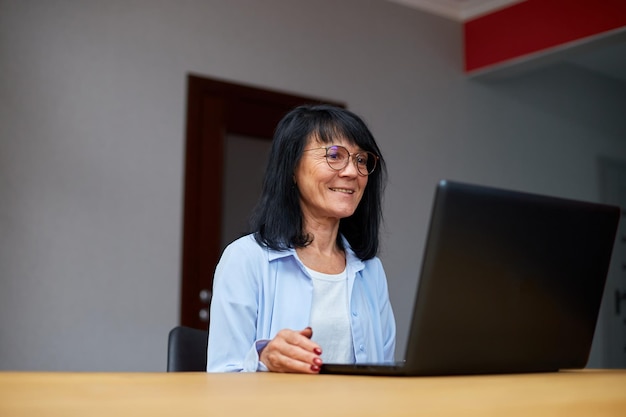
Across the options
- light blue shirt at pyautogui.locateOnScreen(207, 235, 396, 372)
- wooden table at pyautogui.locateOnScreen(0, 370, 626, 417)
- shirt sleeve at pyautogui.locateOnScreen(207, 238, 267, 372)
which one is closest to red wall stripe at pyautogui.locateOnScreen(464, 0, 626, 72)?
light blue shirt at pyautogui.locateOnScreen(207, 235, 396, 372)

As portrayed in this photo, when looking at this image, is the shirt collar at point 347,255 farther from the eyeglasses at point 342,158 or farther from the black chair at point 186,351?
the black chair at point 186,351

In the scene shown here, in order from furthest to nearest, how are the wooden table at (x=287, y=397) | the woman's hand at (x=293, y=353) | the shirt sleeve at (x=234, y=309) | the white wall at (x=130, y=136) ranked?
the white wall at (x=130, y=136) < the shirt sleeve at (x=234, y=309) < the woman's hand at (x=293, y=353) < the wooden table at (x=287, y=397)

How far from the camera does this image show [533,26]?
4797 millimetres

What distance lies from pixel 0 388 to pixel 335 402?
267mm

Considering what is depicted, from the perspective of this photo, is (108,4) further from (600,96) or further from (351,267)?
(600,96)

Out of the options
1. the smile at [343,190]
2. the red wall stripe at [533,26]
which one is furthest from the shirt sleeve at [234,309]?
the red wall stripe at [533,26]

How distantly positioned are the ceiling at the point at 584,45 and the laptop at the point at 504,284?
12.2 feet

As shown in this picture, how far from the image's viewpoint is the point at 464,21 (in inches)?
209

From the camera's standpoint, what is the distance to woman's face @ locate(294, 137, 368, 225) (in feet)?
5.41

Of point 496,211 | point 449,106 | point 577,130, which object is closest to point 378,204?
point 496,211

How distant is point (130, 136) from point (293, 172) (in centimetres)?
226

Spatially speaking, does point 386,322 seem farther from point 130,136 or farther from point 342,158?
point 130,136

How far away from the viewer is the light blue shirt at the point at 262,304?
1.43 m

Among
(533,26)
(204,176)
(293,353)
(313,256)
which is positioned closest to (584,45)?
(533,26)
